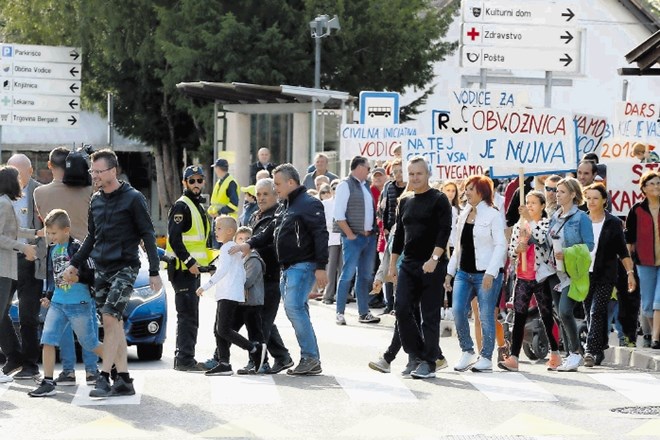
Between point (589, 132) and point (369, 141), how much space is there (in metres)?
5.10

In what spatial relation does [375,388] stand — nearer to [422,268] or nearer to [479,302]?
[422,268]

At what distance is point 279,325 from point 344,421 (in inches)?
304

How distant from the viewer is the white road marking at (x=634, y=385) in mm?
13398

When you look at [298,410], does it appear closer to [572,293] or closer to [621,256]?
[572,293]

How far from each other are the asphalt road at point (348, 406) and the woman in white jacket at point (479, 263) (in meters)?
0.34

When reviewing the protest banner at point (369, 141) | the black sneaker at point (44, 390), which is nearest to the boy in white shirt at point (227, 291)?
the black sneaker at point (44, 390)

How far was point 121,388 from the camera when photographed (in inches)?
524

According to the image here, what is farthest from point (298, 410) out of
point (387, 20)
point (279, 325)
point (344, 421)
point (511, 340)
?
point (387, 20)

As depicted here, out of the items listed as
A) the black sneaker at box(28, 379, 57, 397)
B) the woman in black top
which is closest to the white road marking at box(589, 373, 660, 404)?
the woman in black top

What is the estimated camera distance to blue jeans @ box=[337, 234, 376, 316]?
2014cm

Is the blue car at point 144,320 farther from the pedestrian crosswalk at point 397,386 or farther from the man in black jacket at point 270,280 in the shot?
the man in black jacket at point 270,280

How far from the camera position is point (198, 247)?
48.8 ft

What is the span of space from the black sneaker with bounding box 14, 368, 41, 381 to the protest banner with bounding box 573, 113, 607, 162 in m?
9.12

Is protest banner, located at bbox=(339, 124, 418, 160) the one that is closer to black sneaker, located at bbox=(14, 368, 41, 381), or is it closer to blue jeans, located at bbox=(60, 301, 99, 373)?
black sneaker, located at bbox=(14, 368, 41, 381)
